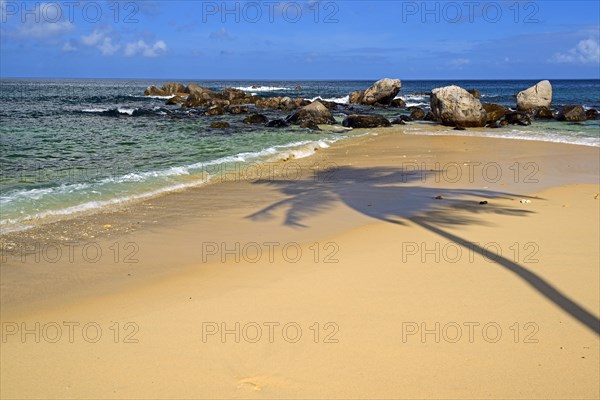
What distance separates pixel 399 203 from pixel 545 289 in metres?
4.21

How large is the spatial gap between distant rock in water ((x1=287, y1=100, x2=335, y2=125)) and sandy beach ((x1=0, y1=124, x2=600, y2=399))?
18338 millimetres

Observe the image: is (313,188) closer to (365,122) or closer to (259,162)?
(259,162)

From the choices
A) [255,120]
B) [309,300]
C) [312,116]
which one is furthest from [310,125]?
[309,300]

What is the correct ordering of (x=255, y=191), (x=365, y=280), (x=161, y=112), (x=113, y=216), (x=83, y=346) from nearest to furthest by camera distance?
(x=83, y=346) → (x=365, y=280) → (x=113, y=216) → (x=255, y=191) → (x=161, y=112)

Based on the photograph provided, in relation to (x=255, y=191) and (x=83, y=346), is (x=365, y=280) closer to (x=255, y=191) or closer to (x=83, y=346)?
(x=83, y=346)

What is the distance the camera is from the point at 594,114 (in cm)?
3225

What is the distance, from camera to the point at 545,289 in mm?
4949

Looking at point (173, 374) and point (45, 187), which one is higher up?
point (45, 187)

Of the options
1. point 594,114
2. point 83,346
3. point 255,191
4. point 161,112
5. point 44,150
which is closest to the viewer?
point 83,346

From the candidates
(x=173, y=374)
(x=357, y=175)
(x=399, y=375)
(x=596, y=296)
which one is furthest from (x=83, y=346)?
(x=357, y=175)

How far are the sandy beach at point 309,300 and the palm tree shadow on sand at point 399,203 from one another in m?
0.05

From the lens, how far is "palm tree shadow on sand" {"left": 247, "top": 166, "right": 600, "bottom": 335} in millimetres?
6170

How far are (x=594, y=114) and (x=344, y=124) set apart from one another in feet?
52.6

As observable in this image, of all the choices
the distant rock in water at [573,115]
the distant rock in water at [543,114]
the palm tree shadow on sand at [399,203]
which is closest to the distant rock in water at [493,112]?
the distant rock in water at [573,115]
